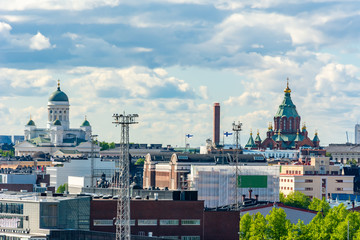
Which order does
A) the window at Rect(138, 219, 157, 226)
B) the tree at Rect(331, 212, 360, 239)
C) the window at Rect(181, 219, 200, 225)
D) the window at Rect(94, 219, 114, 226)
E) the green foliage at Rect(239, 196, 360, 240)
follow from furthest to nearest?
the tree at Rect(331, 212, 360, 239)
the green foliage at Rect(239, 196, 360, 240)
the window at Rect(181, 219, 200, 225)
the window at Rect(138, 219, 157, 226)
the window at Rect(94, 219, 114, 226)

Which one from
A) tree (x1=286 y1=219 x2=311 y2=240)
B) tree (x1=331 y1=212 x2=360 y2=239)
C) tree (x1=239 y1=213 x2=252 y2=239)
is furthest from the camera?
tree (x1=239 y1=213 x2=252 y2=239)

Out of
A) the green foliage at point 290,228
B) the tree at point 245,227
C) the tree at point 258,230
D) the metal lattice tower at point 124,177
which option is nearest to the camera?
the metal lattice tower at point 124,177

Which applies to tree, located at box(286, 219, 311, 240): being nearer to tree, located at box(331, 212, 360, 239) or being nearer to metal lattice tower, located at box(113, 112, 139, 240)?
tree, located at box(331, 212, 360, 239)

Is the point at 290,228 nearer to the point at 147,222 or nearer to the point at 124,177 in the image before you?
the point at 147,222

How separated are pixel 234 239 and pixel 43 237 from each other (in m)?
23.1

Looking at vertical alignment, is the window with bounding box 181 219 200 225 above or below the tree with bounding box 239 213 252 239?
above

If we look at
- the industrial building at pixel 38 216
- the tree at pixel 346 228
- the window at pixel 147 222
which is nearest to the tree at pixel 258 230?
the tree at pixel 346 228

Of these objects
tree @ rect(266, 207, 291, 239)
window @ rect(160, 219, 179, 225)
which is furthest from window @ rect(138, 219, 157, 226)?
tree @ rect(266, 207, 291, 239)

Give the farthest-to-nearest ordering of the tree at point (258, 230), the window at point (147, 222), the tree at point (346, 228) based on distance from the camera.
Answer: the tree at point (346, 228), the tree at point (258, 230), the window at point (147, 222)

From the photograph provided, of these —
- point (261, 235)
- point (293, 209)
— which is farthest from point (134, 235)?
point (293, 209)

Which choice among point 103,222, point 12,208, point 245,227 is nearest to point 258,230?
point 245,227

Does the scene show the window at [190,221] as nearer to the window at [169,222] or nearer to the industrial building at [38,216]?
the window at [169,222]

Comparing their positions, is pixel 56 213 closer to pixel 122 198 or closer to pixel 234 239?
pixel 122 198

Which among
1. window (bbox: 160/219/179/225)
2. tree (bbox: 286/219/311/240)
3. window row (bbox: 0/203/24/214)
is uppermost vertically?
window row (bbox: 0/203/24/214)
